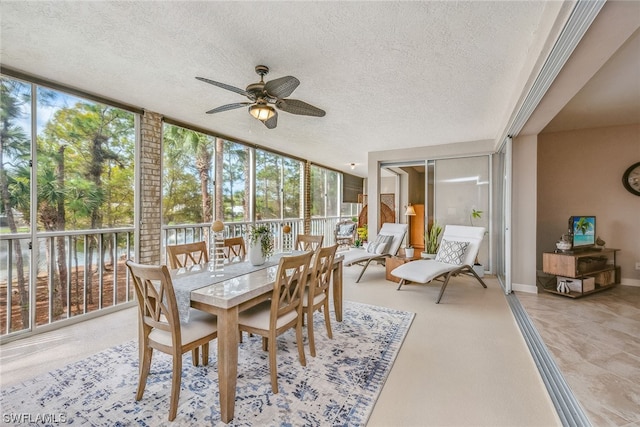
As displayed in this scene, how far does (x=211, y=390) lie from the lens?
6.07 ft

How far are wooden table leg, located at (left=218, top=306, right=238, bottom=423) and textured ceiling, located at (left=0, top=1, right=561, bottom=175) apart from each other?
6.44 ft

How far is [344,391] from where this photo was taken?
1.83 m

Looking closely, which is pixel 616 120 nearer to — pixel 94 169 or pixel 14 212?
pixel 94 169

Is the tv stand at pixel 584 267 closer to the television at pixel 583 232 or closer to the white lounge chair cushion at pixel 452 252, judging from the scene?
the television at pixel 583 232

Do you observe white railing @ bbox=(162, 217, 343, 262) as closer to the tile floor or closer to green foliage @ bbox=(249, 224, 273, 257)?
green foliage @ bbox=(249, 224, 273, 257)

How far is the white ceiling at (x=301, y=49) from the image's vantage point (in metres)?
1.81

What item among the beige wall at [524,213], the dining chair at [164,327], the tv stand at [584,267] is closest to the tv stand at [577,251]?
the tv stand at [584,267]

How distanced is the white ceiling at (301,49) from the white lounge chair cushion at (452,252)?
1.86 metres

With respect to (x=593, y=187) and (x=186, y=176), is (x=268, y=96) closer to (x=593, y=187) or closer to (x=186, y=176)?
(x=186, y=176)

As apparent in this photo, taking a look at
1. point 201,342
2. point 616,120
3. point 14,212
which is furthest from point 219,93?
point 616,120

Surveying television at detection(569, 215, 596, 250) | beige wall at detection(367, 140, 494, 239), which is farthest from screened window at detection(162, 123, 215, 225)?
television at detection(569, 215, 596, 250)

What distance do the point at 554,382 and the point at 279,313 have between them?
1.93 meters

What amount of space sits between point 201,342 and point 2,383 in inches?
59.9

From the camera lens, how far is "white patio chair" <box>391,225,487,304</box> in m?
3.63
